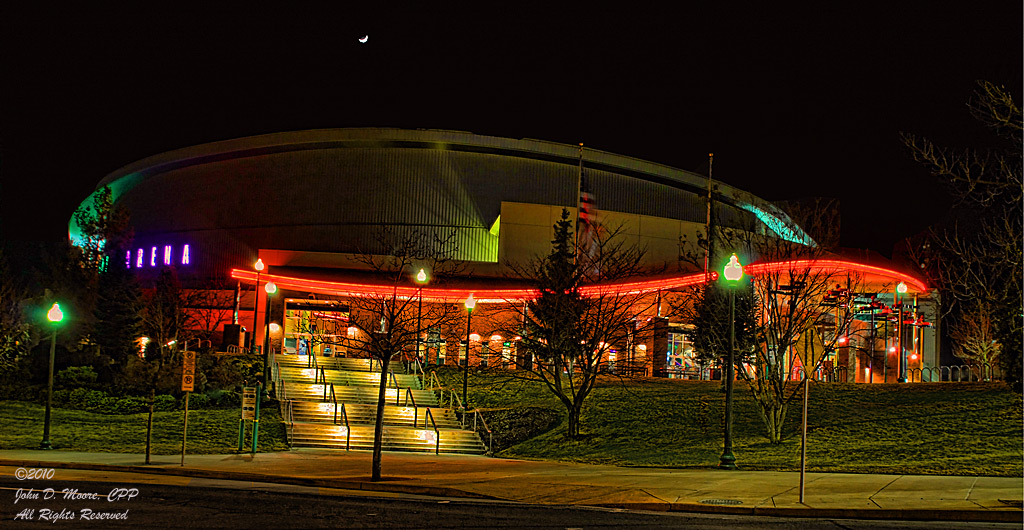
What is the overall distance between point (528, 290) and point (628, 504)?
31.8 m

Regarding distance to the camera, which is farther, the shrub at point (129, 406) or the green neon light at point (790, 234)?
the shrub at point (129, 406)

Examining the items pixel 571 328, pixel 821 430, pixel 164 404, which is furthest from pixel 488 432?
pixel 164 404

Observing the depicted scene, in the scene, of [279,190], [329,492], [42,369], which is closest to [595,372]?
[329,492]

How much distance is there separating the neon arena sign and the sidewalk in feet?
160

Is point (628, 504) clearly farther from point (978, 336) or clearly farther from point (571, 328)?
point (978, 336)

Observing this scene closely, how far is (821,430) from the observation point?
91.9 feet

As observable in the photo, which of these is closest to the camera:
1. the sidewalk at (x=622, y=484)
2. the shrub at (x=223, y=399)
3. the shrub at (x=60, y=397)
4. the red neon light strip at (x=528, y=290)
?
the sidewalk at (x=622, y=484)

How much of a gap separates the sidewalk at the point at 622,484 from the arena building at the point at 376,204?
35.2 m

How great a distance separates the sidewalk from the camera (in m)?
15.5

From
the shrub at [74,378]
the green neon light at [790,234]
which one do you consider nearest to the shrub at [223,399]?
the shrub at [74,378]

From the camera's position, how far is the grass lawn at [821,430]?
76.5 ft

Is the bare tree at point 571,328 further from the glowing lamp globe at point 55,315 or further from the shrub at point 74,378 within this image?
the shrub at point 74,378

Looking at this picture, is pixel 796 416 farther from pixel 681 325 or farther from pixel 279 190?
pixel 279 190

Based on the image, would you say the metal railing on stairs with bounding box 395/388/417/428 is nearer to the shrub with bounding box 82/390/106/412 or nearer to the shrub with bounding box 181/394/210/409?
the shrub with bounding box 181/394/210/409
